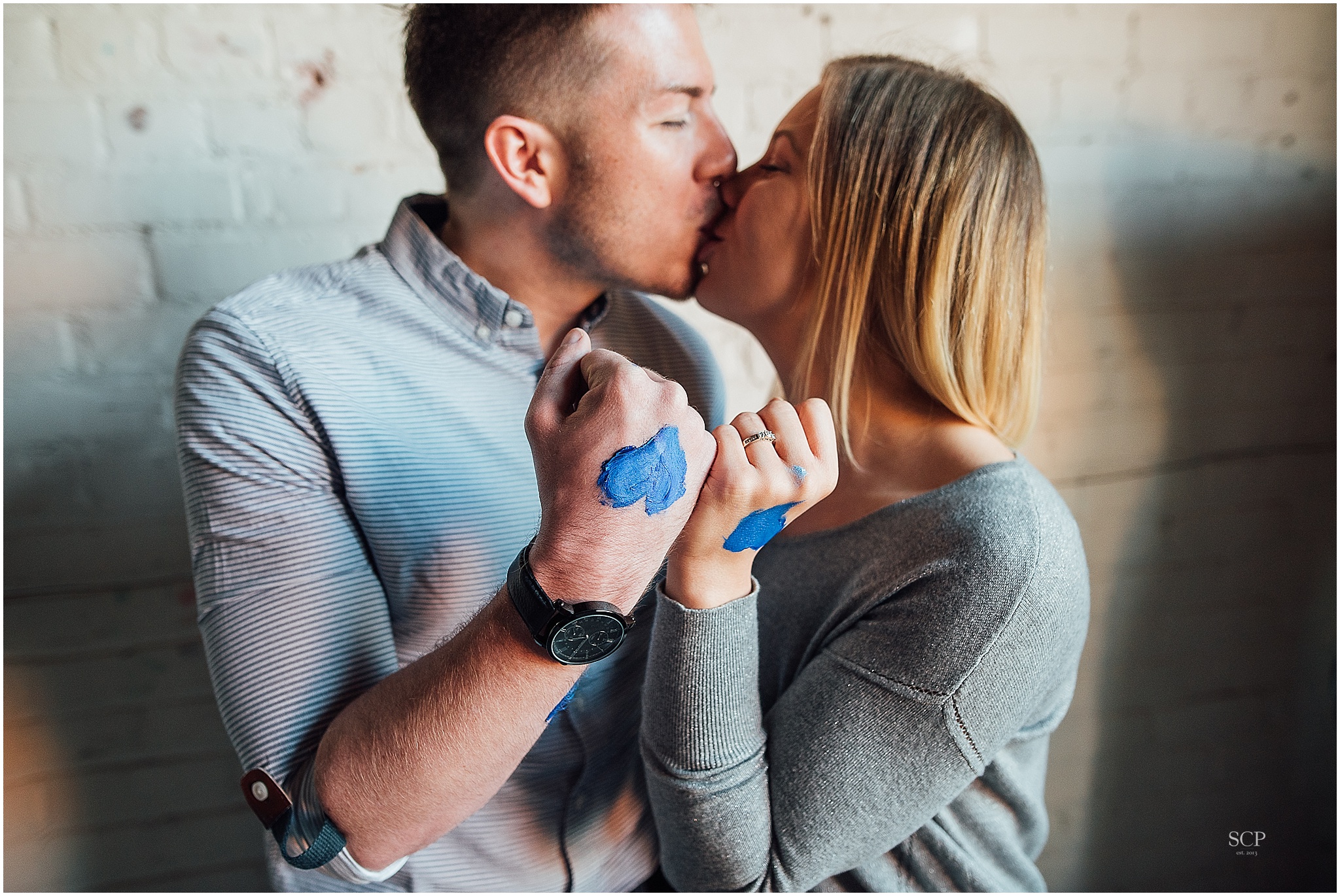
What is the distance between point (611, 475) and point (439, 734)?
1.00ft

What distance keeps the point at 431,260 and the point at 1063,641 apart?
35.1 inches

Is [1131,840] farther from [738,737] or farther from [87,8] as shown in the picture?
[87,8]

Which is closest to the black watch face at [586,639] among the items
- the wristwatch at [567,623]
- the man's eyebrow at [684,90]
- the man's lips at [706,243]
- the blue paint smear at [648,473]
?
the wristwatch at [567,623]

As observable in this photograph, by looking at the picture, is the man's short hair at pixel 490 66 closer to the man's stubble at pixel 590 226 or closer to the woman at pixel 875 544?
the man's stubble at pixel 590 226

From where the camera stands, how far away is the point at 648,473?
738mm

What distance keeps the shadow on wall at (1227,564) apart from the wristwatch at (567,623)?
138 centimetres

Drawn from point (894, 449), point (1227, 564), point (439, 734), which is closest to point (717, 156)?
point (894, 449)

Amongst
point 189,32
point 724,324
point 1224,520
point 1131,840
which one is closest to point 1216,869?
point 1131,840

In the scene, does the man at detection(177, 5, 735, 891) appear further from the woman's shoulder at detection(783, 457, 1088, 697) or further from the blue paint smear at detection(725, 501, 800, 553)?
the woman's shoulder at detection(783, 457, 1088, 697)

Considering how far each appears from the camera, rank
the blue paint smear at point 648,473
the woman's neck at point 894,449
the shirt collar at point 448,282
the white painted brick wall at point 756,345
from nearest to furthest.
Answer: the blue paint smear at point 648,473 < the woman's neck at point 894,449 < the shirt collar at point 448,282 < the white painted brick wall at point 756,345

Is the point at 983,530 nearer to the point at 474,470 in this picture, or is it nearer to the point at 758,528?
the point at 758,528

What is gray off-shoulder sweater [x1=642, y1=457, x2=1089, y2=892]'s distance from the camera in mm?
881

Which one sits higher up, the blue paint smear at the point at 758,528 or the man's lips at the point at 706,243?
the man's lips at the point at 706,243

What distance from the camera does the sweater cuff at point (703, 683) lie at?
868 millimetres
